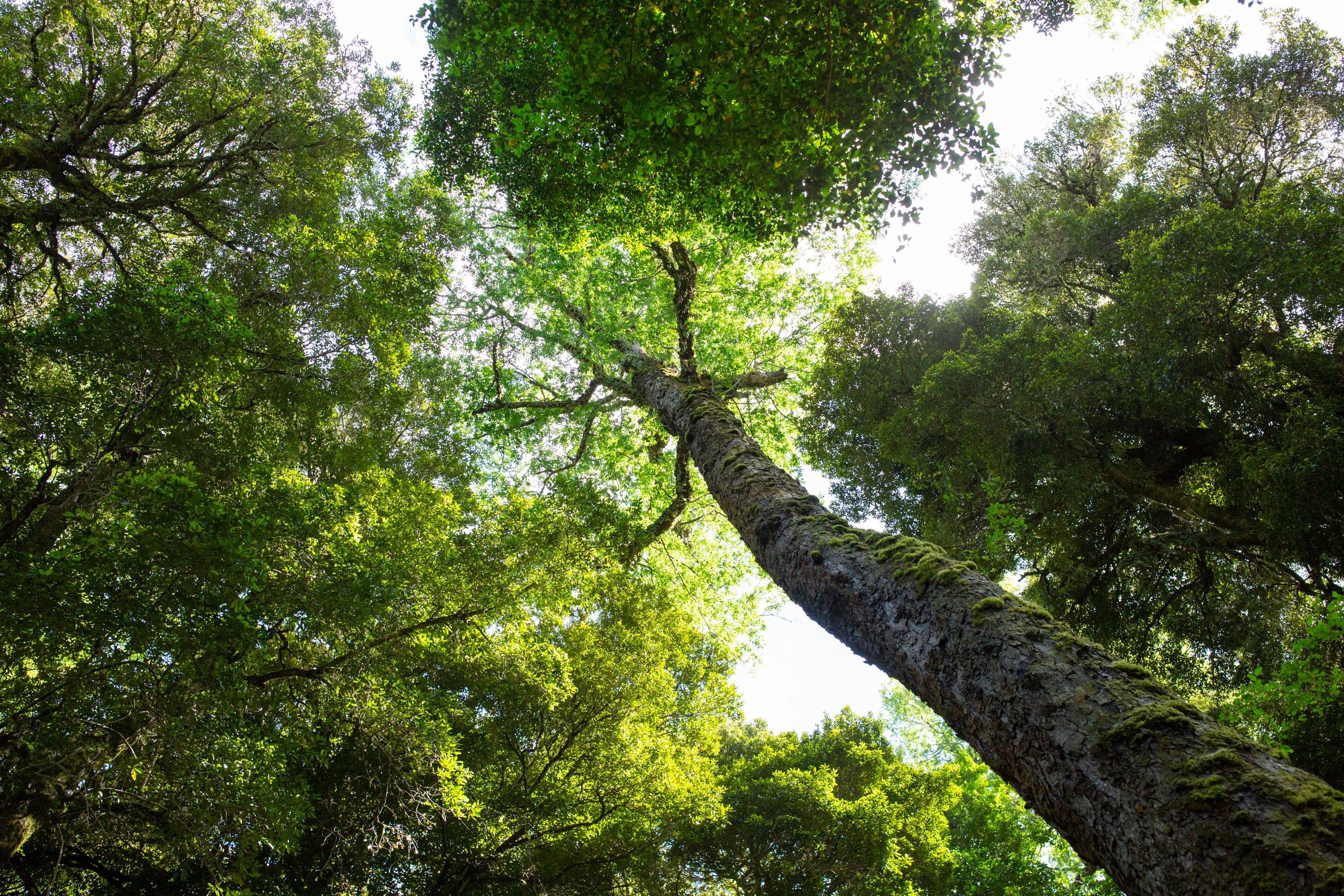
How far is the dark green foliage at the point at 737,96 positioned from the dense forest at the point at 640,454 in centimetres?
4

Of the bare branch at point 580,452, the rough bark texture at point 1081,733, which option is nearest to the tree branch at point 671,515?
the bare branch at point 580,452

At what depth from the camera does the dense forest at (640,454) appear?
4.29 meters

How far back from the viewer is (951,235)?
13750 mm

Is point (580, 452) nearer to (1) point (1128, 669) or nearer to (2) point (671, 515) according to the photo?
(2) point (671, 515)

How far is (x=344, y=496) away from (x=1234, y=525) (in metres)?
9.54

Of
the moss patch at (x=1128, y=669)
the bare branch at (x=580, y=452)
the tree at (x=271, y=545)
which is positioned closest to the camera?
the moss patch at (x=1128, y=669)

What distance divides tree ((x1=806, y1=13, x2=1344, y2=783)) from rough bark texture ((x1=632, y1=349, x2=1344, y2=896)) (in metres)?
2.29

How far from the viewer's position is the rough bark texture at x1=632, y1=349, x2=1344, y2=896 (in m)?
1.51

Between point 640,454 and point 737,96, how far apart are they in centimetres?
830

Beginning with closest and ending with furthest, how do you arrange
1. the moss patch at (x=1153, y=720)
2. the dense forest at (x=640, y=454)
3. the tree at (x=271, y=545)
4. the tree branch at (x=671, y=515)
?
the moss patch at (x=1153, y=720), the dense forest at (x=640, y=454), the tree at (x=271, y=545), the tree branch at (x=671, y=515)

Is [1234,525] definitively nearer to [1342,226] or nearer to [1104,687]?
[1342,226]

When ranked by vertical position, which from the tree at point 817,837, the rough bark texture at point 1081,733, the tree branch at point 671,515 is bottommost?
the rough bark texture at point 1081,733

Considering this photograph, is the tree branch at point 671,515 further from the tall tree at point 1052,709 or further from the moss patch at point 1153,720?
the moss patch at point 1153,720

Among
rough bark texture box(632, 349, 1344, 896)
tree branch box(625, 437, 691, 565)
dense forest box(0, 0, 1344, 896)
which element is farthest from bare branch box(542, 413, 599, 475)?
rough bark texture box(632, 349, 1344, 896)
